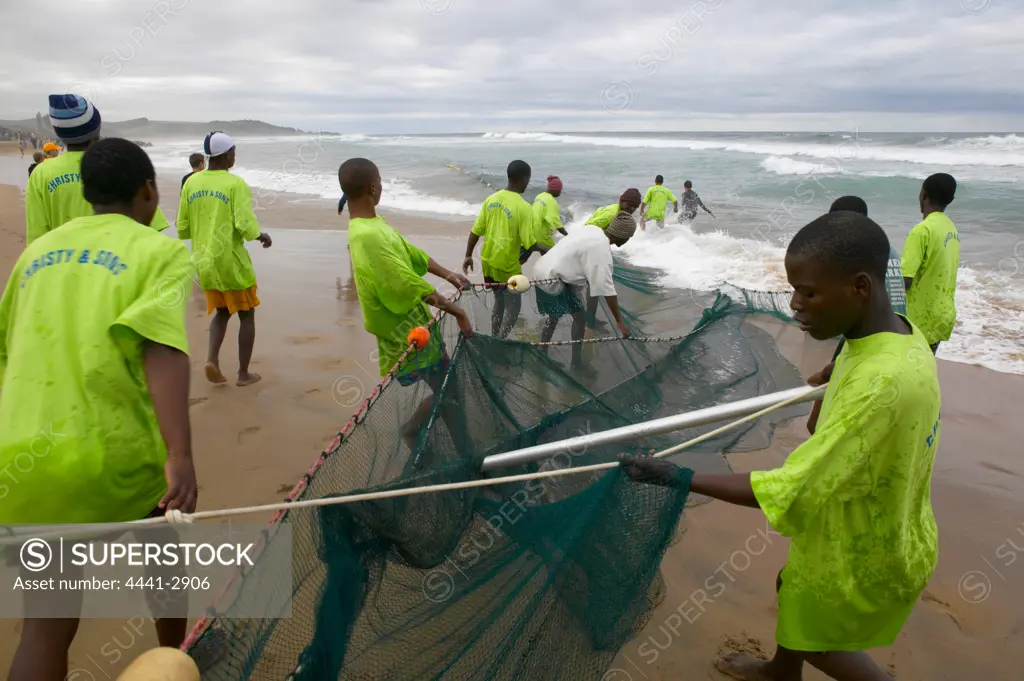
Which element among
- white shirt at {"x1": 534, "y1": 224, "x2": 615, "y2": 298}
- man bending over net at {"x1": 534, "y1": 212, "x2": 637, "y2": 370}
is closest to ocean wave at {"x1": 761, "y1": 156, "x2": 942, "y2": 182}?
man bending over net at {"x1": 534, "y1": 212, "x2": 637, "y2": 370}

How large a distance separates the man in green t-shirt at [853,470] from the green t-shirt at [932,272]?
9.56ft

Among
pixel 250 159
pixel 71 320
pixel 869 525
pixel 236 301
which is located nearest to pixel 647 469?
pixel 869 525

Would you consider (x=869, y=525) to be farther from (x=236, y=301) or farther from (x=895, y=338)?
(x=236, y=301)

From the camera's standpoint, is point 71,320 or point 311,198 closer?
point 71,320

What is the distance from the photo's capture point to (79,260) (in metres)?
1.72

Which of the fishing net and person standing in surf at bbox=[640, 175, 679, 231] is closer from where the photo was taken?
the fishing net

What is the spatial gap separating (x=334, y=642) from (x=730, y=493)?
116 cm

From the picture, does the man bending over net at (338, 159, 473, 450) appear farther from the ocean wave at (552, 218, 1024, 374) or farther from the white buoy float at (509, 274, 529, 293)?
the ocean wave at (552, 218, 1024, 374)

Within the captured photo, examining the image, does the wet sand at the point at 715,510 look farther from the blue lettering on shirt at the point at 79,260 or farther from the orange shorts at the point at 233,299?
the blue lettering on shirt at the point at 79,260

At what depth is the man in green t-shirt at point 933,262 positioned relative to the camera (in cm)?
411

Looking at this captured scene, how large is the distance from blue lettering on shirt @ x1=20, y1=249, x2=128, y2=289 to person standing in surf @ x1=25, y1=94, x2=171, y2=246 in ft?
5.76

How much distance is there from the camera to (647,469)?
1.81 m

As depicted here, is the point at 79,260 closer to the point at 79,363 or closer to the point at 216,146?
the point at 79,363

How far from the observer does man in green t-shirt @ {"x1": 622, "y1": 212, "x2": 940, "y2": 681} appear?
159 centimetres
